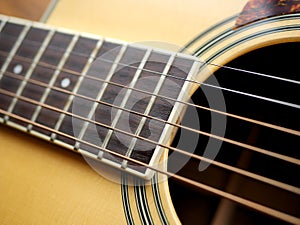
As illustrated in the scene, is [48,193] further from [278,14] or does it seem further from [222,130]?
[278,14]

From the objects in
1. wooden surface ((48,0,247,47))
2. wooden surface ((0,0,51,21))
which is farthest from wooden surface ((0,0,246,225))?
wooden surface ((0,0,51,21))

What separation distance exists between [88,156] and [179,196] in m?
0.42

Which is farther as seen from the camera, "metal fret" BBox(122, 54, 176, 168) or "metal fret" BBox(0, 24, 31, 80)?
"metal fret" BBox(0, 24, 31, 80)

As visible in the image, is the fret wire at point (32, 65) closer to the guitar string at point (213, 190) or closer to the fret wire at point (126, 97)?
the guitar string at point (213, 190)

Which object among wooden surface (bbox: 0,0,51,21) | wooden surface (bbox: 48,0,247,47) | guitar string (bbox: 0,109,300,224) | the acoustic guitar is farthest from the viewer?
wooden surface (bbox: 0,0,51,21)

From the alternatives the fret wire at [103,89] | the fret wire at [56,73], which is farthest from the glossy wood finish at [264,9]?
the fret wire at [56,73]

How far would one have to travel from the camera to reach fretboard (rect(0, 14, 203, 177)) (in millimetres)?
583

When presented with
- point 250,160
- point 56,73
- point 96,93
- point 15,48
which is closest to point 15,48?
point 15,48

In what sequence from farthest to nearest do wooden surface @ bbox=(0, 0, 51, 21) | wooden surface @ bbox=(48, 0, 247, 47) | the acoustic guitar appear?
wooden surface @ bbox=(0, 0, 51, 21) < wooden surface @ bbox=(48, 0, 247, 47) < the acoustic guitar

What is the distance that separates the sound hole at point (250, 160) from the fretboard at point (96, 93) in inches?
6.0

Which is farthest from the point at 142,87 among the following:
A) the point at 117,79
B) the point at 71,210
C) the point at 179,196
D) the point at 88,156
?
the point at 179,196

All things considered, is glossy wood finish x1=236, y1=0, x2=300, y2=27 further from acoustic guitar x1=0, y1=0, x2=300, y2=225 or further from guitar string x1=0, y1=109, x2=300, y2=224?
guitar string x1=0, y1=109, x2=300, y2=224

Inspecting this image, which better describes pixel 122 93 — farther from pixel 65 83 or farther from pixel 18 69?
pixel 18 69

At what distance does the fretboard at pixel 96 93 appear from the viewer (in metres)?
0.58
